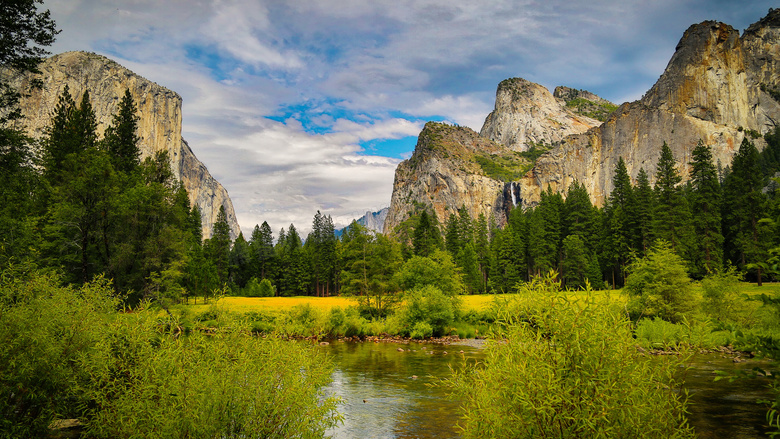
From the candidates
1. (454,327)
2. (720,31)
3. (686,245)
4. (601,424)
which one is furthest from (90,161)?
(720,31)

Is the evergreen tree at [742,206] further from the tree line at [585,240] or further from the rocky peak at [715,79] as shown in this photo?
the rocky peak at [715,79]

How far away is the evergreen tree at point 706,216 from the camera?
4912 cm

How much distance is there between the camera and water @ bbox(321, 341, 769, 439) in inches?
509

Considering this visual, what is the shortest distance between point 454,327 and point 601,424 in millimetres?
32871

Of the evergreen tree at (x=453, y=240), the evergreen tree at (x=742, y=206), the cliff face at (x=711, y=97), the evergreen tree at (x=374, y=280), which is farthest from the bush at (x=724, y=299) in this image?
the cliff face at (x=711, y=97)

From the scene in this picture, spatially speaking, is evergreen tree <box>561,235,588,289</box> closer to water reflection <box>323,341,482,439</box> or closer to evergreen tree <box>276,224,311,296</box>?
water reflection <box>323,341,482,439</box>

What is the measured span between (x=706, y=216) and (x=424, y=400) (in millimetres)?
51695

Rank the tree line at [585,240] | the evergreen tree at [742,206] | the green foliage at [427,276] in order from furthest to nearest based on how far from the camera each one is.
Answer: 1. the evergreen tree at [742,206]
2. the tree line at [585,240]
3. the green foliage at [427,276]

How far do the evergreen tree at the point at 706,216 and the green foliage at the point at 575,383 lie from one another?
52.5 m

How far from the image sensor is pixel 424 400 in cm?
1655

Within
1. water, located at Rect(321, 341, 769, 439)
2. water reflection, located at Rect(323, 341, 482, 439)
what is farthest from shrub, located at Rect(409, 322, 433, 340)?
water, located at Rect(321, 341, 769, 439)

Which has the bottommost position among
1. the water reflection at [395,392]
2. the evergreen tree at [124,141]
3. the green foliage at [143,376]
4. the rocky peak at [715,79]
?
the water reflection at [395,392]

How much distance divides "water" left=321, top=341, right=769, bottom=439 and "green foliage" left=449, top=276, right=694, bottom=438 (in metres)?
2.33

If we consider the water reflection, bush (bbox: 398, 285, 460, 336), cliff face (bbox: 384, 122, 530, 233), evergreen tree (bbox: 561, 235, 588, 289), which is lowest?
the water reflection
